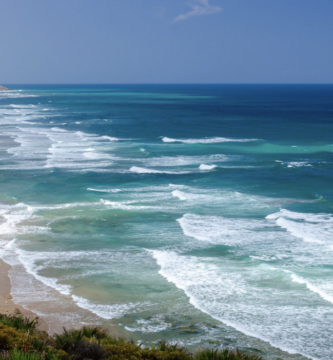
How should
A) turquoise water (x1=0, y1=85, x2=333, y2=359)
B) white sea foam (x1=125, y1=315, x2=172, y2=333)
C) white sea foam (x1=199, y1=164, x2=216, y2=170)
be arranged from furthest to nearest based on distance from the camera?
white sea foam (x1=199, y1=164, x2=216, y2=170) → turquoise water (x1=0, y1=85, x2=333, y2=359) → white sea foam (x1=125, y1=315, x2=172, y2=333)

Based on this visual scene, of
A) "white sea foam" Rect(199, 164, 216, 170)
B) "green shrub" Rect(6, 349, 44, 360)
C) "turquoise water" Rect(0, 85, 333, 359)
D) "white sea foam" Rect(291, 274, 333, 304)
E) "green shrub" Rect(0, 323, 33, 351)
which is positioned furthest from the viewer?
"white sea foam" Rect(199, 164, 216, 170)

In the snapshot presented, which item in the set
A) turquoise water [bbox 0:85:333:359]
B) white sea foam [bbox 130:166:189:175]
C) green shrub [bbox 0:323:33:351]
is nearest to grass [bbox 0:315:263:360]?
green shrub [bbox 0:323:33:351]

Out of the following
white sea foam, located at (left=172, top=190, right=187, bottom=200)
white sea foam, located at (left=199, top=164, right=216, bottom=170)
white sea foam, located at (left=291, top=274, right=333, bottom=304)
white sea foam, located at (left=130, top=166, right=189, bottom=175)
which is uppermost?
white sea foam, located at (left=199, top=164, right=216, bottom=170)

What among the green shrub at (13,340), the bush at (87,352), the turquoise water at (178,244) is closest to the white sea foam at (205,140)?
the turquoise water at (178,244)

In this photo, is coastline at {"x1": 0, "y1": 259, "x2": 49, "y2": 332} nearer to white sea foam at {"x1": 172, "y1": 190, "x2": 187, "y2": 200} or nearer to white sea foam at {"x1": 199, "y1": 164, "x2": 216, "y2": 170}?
white sea foam at {"x1": 172, "y1": 190, "x2": 187, "y2": 200}

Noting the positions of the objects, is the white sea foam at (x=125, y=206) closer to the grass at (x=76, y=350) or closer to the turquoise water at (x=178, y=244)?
the turquoise water at (x=178, y=244)

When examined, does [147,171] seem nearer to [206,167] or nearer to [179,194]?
[206,167]
